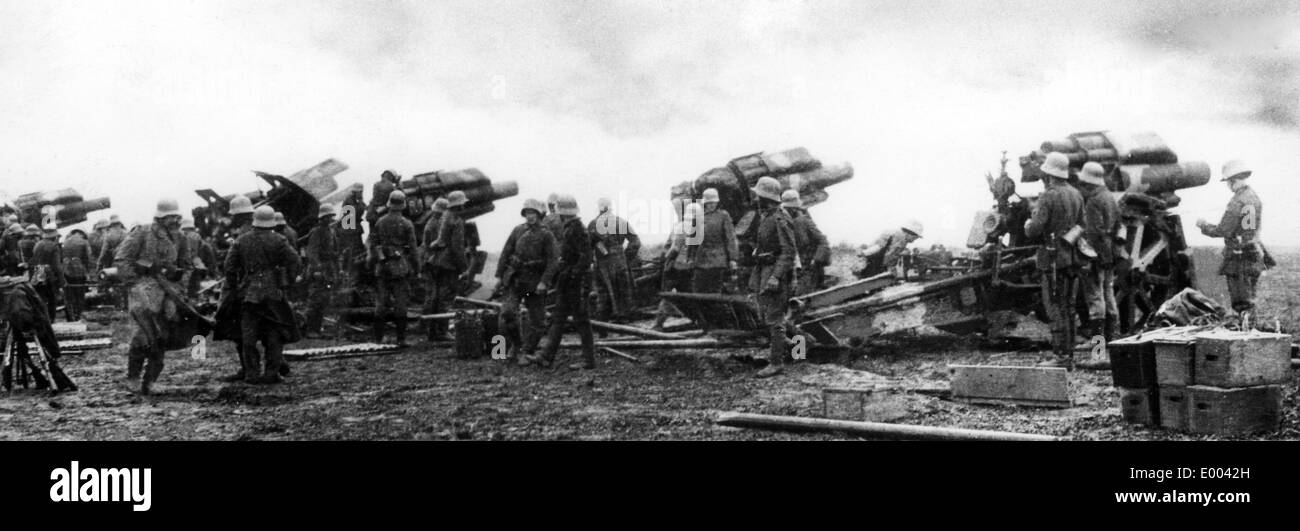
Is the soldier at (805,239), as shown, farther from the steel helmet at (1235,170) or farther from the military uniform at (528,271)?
the steel helmet at (1235,170)

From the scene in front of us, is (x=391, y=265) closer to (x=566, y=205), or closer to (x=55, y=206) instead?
(x=566, y=205)

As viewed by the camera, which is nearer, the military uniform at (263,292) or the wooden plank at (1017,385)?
the wooden plank at (1017,385)

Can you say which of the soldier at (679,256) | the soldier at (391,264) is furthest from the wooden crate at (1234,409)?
the soldier at (391,264)

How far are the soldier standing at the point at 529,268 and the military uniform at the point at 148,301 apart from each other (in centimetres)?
255

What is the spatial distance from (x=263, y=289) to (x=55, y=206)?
560cm

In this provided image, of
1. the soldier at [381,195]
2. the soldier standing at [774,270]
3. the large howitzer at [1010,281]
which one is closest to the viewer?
the soldier standing at [774,270]

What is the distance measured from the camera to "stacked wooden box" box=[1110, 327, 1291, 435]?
482 cm

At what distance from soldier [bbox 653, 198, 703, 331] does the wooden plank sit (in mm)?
3587

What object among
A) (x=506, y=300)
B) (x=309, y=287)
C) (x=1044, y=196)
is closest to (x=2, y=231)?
(x=309, y=287)

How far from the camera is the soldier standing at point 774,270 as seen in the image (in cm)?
761

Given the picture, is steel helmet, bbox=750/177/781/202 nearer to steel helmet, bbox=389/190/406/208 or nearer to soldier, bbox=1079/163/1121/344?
soldier, bbox=1079/163/1121/344

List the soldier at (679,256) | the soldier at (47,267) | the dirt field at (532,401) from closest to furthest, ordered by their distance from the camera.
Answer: the dirt field at (532,401) → the soldier at (679,256) → the soldier at (47,267)

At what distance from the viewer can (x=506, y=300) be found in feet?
28.4

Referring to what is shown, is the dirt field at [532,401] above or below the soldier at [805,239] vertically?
below
